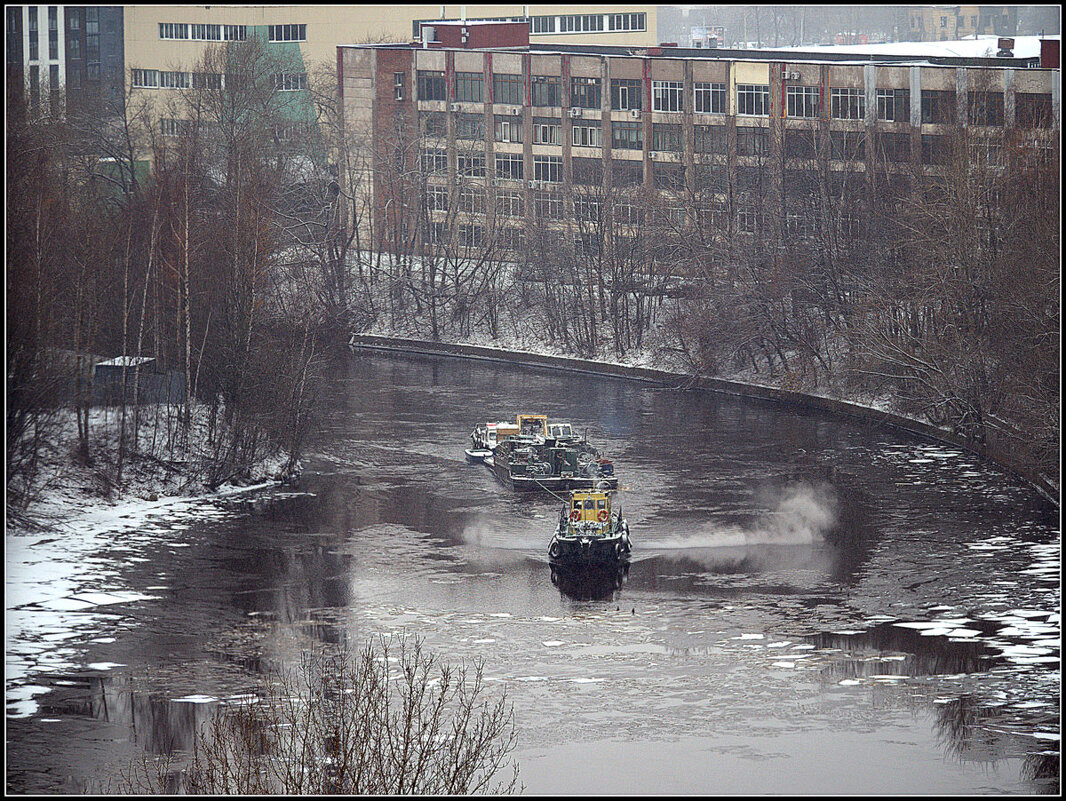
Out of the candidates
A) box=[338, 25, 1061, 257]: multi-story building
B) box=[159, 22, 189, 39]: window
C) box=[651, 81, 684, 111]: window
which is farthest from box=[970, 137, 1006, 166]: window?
box=[159, 22, 189, 39]: window

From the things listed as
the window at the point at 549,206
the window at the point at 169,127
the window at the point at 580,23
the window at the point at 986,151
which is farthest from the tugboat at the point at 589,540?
the window at the point at 580,23

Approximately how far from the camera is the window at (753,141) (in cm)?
6962

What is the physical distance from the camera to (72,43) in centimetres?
9662

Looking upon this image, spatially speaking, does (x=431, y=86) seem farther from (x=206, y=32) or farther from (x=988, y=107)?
(x=988, y=107)

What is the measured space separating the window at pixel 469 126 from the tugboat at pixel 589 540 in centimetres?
4408

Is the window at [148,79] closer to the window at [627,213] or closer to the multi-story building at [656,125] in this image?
the multi-story building at [656,125]

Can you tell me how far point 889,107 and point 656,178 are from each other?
11595mm

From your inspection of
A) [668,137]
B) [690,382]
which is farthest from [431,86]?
[690,382]

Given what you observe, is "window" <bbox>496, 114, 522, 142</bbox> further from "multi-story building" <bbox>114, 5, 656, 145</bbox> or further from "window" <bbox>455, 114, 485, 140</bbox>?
"multi-story building" <bbox>114, 5, 656, 145</bbox>

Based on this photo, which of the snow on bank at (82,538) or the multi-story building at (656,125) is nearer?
the snow on bank at (82,538)

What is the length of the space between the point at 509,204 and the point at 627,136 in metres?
6.52

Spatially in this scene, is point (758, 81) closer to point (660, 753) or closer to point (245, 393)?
point (245, 393)

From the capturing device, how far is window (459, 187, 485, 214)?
257ft

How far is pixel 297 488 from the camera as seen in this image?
4441 cm
